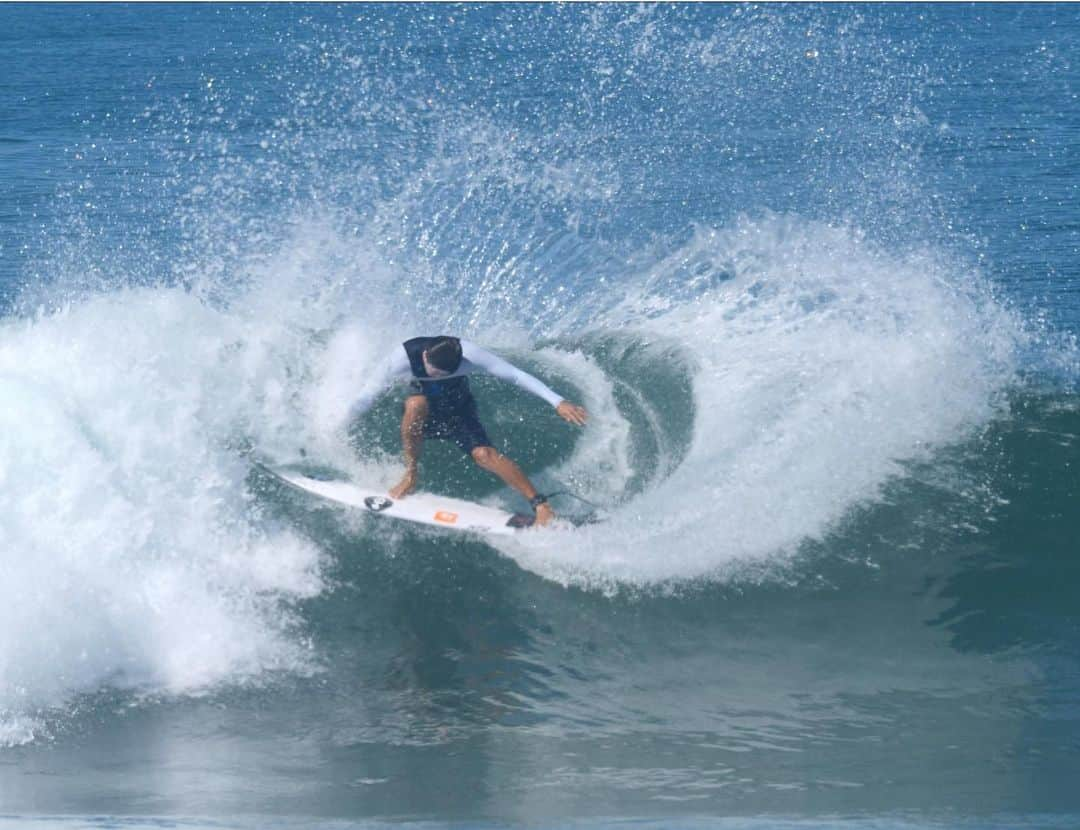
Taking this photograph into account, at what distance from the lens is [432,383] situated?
9523 millimetres

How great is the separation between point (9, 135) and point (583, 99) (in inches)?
396

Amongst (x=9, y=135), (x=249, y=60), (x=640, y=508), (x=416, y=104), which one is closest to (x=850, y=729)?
(x=640, y=508)

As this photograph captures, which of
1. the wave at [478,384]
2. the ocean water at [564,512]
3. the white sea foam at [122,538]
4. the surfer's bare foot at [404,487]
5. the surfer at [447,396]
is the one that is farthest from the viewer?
the surfer's bare foot at [404,487]

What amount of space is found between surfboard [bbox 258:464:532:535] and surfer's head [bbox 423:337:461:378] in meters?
0.97

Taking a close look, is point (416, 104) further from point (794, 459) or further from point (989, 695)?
point (989, 695)

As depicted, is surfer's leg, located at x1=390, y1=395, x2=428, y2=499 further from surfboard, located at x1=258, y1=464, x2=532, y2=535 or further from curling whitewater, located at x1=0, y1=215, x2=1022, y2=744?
curling whitewater, located at x1=0, y1=215, x2=1022, y2=744

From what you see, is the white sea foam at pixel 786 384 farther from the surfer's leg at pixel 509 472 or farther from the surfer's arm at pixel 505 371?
the surfer's arm at pixel 505 371

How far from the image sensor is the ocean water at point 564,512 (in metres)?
7.29

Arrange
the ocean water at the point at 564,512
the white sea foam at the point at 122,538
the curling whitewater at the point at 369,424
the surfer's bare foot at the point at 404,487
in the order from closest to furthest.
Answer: the ocean water at the point at 564,512 < the white sea foam at the point at 122,538 < the curling whitewater at the point at 369,424 < the surfer's bare foot at the point at 404,487

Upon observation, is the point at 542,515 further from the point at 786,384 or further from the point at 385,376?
the point at 786,384

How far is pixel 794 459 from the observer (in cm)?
1014

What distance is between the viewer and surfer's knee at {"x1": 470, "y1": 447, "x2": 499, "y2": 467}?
961 cm

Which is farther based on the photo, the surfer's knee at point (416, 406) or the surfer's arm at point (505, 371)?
the surfer's knee at point (416, 406)

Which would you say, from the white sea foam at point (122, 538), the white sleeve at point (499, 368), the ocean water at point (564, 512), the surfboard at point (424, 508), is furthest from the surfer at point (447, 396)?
the white sea foam at point (122, 538)
